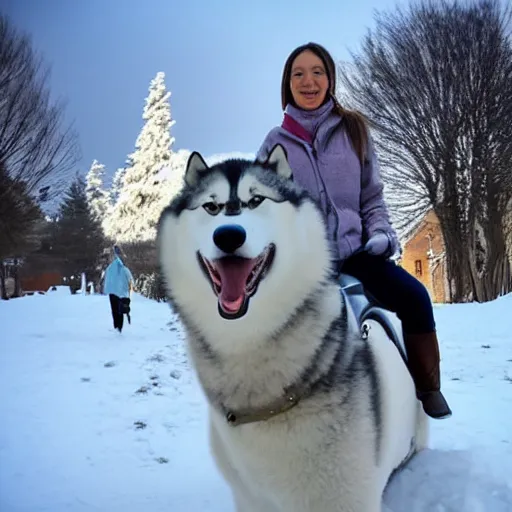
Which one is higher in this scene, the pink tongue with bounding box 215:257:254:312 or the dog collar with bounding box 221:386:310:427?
the pink tongue with bounding box 215:257:254:312

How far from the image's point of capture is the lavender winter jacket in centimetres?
202

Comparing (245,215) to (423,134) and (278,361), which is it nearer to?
(278,361)

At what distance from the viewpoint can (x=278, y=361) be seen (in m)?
1.55

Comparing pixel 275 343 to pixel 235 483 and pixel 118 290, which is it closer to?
pixel 235 483

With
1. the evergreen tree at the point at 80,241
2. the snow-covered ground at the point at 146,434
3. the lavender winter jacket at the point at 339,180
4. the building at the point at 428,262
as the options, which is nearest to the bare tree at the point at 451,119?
the building at the point at 428,262

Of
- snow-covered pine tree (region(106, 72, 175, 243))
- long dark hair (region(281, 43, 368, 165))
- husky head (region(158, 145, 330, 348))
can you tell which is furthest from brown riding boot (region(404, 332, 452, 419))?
snow-covered pine tree (region(106, 72, 175, 243))

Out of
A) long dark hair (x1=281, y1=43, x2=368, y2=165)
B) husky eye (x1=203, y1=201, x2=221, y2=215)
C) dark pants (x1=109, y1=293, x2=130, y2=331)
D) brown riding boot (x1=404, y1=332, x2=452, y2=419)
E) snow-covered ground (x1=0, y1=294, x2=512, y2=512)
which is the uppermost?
long dark hair (x1=281, y1=43, x2=368, y2=165)

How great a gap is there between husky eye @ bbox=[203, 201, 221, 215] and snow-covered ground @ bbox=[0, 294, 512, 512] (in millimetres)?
636

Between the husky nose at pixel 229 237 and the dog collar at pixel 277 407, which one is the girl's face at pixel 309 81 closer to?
the husky nose at pixel 229 237

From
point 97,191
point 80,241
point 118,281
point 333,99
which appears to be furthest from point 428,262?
point 97,191

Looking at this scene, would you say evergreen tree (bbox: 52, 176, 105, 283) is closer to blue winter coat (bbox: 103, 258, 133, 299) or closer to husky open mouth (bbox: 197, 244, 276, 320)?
blue winter coat (bbox: 103, 258, 133, 299)

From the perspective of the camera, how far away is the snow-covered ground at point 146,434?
97.3 inches

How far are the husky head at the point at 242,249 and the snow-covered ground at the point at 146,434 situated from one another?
1.60ft

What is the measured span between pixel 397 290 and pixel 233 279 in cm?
84
